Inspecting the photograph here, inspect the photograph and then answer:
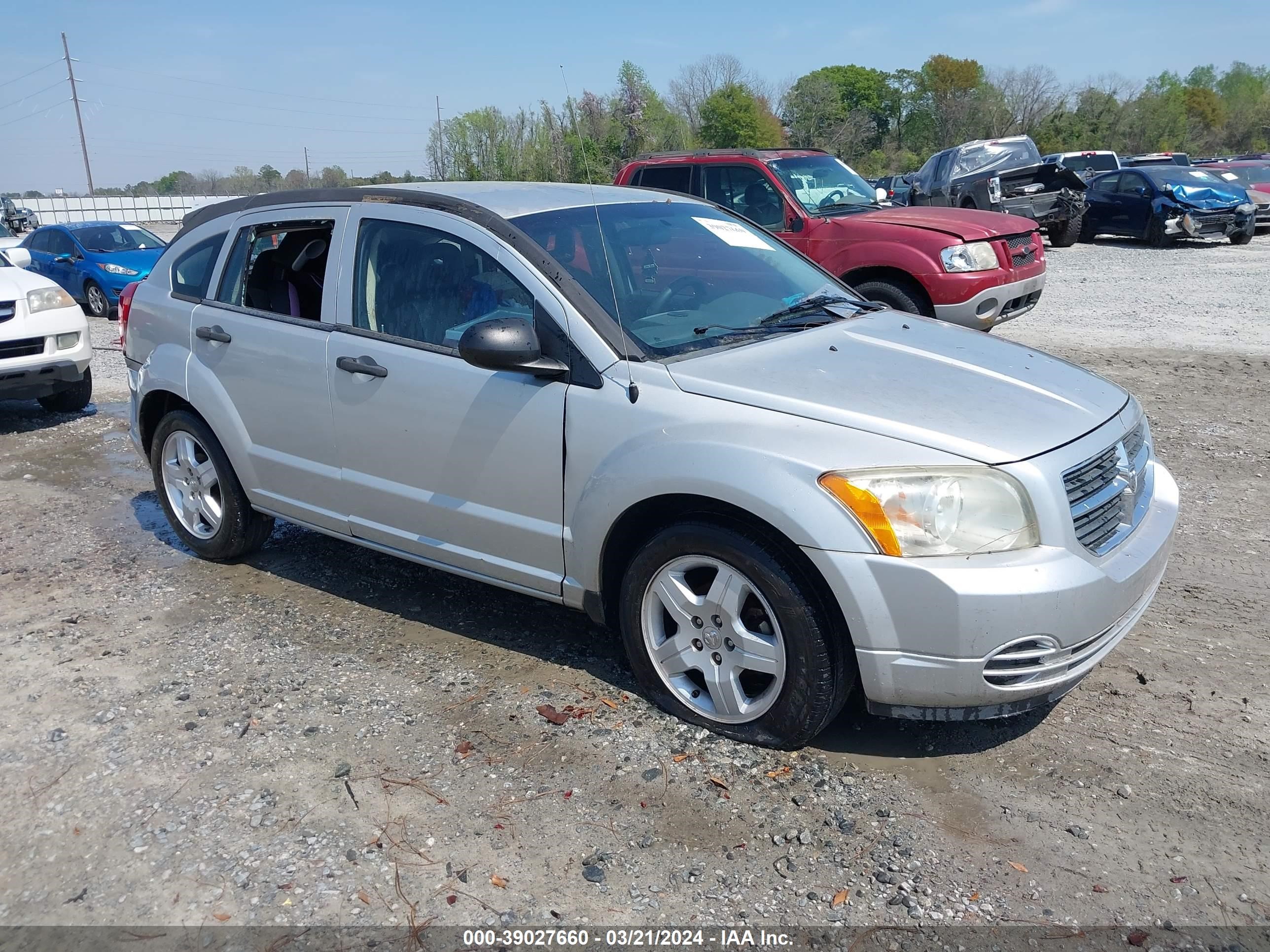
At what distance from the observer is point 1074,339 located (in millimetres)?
10586

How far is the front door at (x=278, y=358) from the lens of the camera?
4438mm

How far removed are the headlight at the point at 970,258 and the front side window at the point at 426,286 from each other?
17.3 ft

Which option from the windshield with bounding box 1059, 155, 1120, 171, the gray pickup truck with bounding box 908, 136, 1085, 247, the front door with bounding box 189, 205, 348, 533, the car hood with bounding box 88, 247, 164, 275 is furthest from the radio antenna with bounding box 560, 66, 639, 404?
the windshield with bounding box 1059, 155, 1120, 171

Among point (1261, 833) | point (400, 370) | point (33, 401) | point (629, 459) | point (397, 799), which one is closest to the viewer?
point (1261, 833)

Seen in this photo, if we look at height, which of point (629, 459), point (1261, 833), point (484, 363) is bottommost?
point (1261, 833)

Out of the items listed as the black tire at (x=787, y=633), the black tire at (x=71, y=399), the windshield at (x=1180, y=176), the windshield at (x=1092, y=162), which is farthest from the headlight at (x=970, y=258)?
the windshield at (x=1092, y=162)

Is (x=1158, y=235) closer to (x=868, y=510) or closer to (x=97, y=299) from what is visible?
(x=97, y=299)

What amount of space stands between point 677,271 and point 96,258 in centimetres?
1425

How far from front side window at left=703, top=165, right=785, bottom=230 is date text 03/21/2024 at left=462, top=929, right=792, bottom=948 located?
732cm

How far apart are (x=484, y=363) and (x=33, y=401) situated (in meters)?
8.29

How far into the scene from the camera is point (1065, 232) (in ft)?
64.5

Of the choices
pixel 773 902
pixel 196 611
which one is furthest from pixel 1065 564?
pixel 196 611

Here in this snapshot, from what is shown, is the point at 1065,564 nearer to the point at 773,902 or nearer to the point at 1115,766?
the point at 1115,766

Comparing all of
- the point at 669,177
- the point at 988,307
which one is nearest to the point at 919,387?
the point at 988,307
